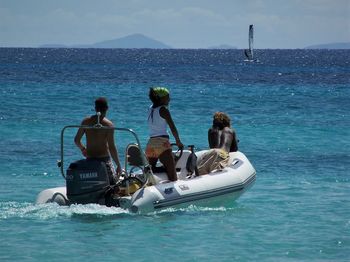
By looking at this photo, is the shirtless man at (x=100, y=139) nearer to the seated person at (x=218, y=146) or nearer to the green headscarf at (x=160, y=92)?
the green headscarf at (x=160, y=92)

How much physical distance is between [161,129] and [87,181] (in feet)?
3.83

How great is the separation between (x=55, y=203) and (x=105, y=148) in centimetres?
88

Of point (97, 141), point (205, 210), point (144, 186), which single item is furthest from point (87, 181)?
point (205, 210)

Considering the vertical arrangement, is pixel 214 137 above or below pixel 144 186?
above

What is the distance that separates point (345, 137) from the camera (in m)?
20.9

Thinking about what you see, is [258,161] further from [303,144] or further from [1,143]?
[1,143]

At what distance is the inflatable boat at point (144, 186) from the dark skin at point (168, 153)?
0.45ft

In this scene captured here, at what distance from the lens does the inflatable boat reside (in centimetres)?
975

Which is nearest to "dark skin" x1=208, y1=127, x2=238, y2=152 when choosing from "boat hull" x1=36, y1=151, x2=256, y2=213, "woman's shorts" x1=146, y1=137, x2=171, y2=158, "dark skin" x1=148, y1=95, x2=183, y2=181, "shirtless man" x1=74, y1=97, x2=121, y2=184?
"boat hull" x1=36, y1=151, x2=256, y2=213

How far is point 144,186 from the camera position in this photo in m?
10.1

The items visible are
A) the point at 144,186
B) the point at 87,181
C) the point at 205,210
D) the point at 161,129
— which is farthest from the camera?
the point at 205,210

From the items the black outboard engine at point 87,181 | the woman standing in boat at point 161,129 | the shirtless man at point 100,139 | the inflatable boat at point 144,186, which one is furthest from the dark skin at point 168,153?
the black outboard engine at point 87,181

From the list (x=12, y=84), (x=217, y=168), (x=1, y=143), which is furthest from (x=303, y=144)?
(x=12, y=84)

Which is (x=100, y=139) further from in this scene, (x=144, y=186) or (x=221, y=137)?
(x=221, y=137)
